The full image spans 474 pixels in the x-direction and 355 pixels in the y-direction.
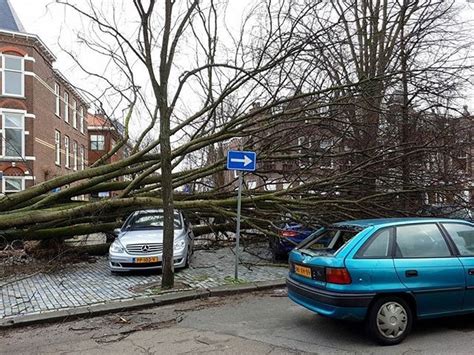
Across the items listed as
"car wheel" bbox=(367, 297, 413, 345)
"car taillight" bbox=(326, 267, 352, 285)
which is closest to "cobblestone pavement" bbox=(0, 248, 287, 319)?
"car taillight" bbox=(326, 267, 352, 285)

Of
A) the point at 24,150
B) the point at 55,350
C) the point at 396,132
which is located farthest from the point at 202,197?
the point at 24,150

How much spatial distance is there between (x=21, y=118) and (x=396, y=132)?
2681cm

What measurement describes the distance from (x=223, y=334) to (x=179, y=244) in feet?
15.3

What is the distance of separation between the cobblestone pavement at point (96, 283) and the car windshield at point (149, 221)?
1.19 m

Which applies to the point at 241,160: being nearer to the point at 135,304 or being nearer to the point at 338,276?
the point at 135,304

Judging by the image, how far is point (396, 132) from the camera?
43.1 ft

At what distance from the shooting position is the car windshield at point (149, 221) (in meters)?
11.3

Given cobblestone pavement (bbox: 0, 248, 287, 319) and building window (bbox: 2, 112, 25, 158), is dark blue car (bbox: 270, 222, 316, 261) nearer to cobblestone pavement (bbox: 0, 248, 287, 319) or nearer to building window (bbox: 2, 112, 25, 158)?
cobblestone pavement (bbox: 0, 248, 287, 319)

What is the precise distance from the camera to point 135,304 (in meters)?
7.57

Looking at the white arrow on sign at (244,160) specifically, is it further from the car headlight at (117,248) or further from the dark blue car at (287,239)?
the car headlight at (117,248)

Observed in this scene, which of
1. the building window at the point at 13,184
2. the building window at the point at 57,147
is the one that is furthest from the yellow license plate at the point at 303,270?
the building window at the point at 57,147

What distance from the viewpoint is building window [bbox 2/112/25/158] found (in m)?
30.4

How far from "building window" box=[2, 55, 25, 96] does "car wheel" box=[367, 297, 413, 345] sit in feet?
104

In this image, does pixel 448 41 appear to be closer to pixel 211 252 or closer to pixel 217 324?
pixel 211 252
